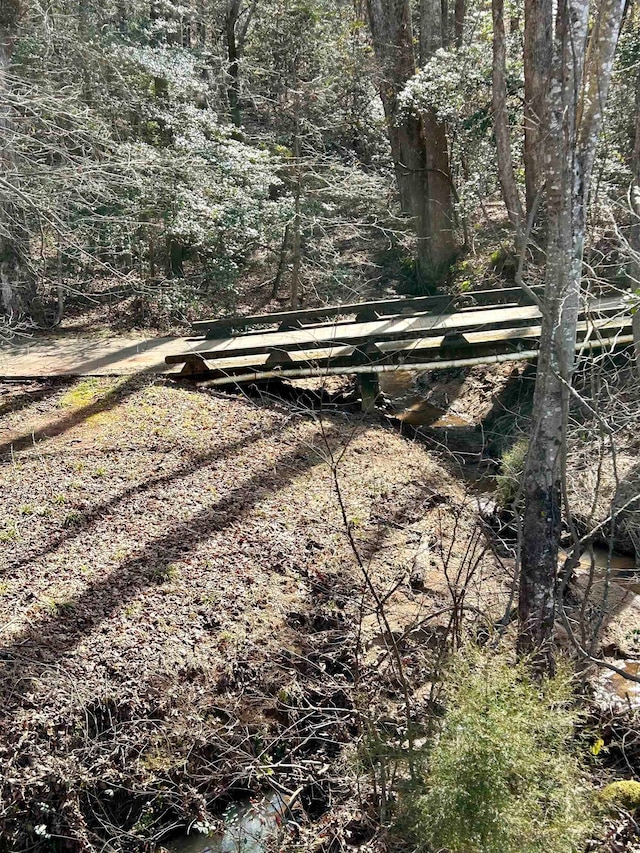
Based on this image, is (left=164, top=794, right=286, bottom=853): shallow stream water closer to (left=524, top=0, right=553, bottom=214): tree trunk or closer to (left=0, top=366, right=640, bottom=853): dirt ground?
(left=0, top=366, right=640, bottom=853): dirt ground

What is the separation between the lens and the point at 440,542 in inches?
281

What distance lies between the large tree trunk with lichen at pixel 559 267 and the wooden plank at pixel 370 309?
5.46 meters

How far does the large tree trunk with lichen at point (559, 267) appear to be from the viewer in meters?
4.79

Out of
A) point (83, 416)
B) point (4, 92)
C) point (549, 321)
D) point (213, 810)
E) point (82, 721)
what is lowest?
point (213, 810)

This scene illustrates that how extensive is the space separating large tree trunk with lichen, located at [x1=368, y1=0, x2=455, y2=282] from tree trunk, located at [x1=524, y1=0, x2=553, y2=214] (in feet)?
14.8

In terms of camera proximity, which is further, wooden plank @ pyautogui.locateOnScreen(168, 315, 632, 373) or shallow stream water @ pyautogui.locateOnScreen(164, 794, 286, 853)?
wooden plank @ pyautogui.locateOnScreen(168, 315, 632, 373)

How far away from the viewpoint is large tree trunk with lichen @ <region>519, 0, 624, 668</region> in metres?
4.79

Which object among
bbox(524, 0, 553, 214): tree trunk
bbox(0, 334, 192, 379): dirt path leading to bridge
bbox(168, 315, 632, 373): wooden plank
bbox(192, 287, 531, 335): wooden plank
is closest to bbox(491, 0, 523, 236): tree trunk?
bbox(192, 287, 531, 335): wooden plank

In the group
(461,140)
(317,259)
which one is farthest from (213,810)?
(461,140)

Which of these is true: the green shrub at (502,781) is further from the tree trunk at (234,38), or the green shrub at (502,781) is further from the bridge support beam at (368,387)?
the tree trunk at (234,38)

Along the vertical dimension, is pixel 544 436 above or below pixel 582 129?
below

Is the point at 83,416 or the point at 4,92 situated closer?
the point at 4,92

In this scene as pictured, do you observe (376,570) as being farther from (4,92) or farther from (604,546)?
(4,92)

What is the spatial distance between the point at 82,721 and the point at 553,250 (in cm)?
436
